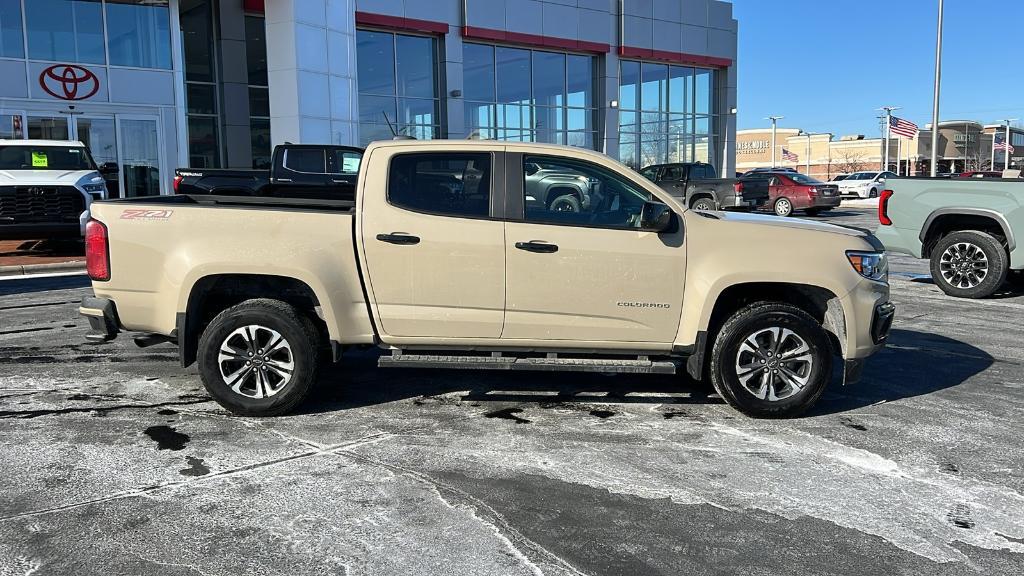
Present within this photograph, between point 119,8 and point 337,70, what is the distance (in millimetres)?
6041

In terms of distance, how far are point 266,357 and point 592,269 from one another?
7.26ft

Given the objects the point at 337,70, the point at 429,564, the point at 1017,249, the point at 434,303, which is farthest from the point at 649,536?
the point at 337,70

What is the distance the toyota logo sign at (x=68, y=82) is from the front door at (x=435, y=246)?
796 inches

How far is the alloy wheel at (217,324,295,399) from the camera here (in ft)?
17.8

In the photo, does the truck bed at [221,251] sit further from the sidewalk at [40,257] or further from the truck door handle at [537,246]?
the sidewalk at [40,257]

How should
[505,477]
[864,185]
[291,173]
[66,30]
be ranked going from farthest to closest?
1. [864,185]
2. [66,30]
3. [291,173]
4. [505,477]

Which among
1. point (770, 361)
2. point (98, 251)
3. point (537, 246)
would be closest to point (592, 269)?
point (537, 246)

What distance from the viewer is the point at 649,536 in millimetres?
3705

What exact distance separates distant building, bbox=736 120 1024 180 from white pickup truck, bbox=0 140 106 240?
70738 millimetres

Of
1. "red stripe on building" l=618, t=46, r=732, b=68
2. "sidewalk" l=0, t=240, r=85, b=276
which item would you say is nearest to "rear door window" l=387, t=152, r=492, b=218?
"sidewalk" l=0, t=240, r=85, b=276

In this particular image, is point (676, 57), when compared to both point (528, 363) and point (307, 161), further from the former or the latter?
point (528, 363)

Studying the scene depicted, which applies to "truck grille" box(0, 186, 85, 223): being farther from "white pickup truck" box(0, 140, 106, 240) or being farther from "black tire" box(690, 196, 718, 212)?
"black tire" box(690, 196, 718, 212)

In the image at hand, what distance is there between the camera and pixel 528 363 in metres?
5.47

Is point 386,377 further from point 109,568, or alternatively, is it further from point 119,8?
point 119,8
